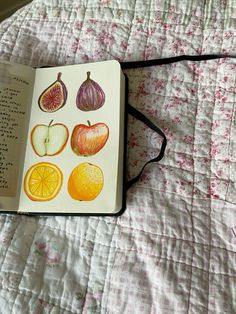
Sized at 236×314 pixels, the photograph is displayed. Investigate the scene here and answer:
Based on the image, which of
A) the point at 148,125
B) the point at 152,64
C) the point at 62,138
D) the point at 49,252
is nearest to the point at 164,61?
the point at 152,64

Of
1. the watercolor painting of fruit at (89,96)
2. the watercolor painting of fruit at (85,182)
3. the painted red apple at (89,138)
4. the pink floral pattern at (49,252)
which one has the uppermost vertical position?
the watercolor painting of fruit at (89,96)

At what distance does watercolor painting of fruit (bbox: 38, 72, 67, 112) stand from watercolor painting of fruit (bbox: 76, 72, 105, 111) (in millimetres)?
31

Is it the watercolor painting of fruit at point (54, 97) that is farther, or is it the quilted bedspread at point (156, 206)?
the watercolor painting of fruit at point (54, 97)

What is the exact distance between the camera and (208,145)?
74 cm

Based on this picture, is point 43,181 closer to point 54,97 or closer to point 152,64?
point 54,97

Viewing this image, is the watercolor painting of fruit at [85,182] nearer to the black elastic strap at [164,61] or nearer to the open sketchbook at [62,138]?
the open sketchbook at [62,138]

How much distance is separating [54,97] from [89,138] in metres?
0.11

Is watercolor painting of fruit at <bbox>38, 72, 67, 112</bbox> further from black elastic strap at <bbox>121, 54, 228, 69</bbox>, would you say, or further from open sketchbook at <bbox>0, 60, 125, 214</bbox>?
black elastic strap at <bbox>121, 54, 228, 69</bbox>

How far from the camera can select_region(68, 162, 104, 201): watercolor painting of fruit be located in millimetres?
714

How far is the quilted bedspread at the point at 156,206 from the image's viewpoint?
65cm

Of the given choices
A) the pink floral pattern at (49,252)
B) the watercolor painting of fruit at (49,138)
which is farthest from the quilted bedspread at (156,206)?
the watercolor painting of fruit at (49,138)

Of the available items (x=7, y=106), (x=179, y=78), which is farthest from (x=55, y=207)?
(x=179, y=78)

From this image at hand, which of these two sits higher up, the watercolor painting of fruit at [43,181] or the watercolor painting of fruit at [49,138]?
the watercolor painting of fruit at [49,138]

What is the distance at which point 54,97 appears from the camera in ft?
2.63
